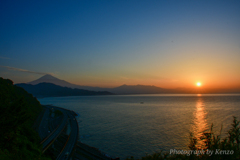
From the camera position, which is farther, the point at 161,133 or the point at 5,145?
the point at 161,133

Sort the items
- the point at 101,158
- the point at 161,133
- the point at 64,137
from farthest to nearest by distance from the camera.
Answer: the point at 161,133 < the point at 64,137 < the point at 101,158

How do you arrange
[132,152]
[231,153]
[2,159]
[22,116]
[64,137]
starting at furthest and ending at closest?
1. [64,137]
2. [132,152]
3. [22,116]
4. [2,159]
5. [231,153]

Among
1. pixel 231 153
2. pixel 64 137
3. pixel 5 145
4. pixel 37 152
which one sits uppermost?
pixel 231 153

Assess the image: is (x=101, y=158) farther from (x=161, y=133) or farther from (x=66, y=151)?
(x=161, y=133)

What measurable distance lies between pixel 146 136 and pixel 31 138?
25.1 meters

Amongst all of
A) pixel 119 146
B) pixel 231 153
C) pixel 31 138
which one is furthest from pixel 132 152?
pixel 231 153

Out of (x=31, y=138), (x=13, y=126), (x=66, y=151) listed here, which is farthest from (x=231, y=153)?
(x=31, y=138)

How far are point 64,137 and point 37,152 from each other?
14.8 m

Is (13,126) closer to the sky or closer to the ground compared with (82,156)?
closer to the sky

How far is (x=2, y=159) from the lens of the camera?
35.9 ft

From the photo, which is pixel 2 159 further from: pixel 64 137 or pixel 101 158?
pixel 64 137

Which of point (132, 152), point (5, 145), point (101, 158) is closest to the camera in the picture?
point (5, 145)

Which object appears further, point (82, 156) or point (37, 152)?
point (82, 156)

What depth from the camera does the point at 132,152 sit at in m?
26.6
